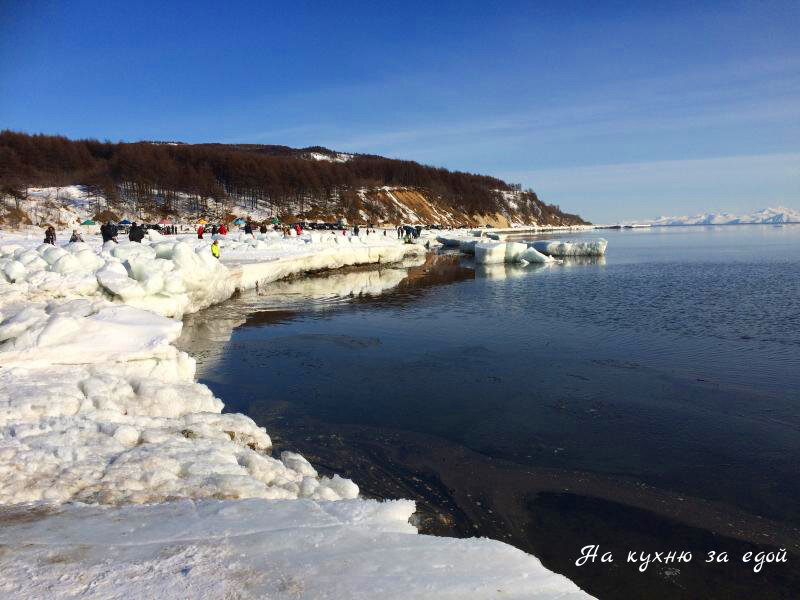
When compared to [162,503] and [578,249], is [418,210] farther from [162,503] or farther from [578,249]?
[162,503]

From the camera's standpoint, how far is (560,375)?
374 inches

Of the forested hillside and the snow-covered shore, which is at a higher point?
the forested hillside

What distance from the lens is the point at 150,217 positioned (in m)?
73.2

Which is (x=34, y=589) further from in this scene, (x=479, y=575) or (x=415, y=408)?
(x=415, y=408)

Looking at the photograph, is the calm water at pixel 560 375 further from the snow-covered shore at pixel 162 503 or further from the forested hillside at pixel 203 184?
the forested hillside at pixel 203 184

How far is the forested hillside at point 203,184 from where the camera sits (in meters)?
77.8

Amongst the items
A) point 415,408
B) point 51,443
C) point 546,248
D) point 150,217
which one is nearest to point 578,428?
point 415,408

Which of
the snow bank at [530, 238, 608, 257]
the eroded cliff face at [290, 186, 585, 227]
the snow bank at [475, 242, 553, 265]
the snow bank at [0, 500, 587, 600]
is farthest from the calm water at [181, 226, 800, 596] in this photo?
the eroded cliff face at [290, 186, 585, 227]

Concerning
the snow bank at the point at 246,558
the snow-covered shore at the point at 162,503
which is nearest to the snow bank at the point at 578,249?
the snow-covered shore at the point at 162,503

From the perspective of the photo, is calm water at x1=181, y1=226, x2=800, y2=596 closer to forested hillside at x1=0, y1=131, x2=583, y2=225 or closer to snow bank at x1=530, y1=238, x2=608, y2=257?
snow bank at x1=530, y1=238, x2=608, y2=257

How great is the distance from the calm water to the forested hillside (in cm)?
5080

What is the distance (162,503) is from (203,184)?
290ft

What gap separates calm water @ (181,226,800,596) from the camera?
634 centimetres

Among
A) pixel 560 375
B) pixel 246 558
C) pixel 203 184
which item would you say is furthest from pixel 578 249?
pixel 203 184
